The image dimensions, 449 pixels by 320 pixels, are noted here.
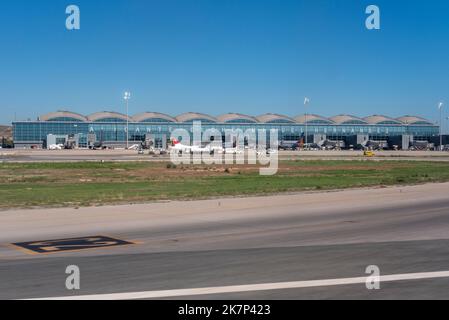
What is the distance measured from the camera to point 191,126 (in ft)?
564

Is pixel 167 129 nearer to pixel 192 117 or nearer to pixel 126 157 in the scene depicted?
pixel 192 117

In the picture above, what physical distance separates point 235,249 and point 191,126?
6326 inches

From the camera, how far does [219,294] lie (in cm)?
826

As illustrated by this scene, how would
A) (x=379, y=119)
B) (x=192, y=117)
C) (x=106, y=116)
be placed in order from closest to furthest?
1. (x=106, y=116)
2. (x=192, y=117)
3. (x=379, y=119)

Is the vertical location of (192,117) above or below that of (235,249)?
above

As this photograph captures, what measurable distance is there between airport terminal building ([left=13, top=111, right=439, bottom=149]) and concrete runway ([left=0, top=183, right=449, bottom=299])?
5351 inches

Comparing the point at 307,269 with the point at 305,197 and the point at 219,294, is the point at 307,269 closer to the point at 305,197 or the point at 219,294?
the point at 219,294

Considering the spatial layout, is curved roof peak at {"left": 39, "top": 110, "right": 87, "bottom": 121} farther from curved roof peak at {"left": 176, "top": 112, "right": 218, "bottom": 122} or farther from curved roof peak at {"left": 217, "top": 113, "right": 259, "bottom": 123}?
curved roof peak at {"left": 217, "top": 113, "right": 259, "bottom": 123}

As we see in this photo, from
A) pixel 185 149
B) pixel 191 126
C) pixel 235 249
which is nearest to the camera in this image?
pixel 235 249

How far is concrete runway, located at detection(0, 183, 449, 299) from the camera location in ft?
28.6

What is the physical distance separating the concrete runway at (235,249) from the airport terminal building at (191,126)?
136m

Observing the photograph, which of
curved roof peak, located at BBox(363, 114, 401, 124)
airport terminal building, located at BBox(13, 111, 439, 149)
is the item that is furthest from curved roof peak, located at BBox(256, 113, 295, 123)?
curved roof peak, located at BBox(363, 114, 401, 124)

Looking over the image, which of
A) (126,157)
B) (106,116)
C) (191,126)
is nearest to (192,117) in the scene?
(191,126)

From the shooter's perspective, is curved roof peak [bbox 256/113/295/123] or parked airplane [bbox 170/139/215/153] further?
curved roof peak [bbox 256/113/295/123]
